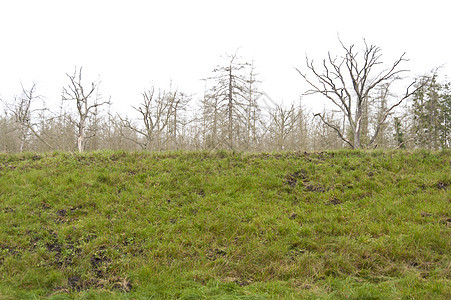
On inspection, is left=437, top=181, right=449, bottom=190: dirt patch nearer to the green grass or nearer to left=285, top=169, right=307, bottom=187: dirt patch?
the green grass

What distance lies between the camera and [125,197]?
297 inches

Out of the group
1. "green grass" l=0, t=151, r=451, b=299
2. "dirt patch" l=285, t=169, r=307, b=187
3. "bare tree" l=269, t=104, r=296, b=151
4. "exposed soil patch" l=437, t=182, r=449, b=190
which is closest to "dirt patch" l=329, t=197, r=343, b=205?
"green grass" l=0, t=151, r=451, b=299

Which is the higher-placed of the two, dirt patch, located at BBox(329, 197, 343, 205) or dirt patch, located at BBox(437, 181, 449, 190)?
dirt patch, located at BBox(437, 181, 449, 190)

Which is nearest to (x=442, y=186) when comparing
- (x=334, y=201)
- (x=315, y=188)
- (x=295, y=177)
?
(x=334, y=201)

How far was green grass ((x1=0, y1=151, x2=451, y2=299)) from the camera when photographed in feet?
14.4

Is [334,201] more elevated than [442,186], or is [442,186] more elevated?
[442,186]

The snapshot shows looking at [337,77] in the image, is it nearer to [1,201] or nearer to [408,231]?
[408,231]

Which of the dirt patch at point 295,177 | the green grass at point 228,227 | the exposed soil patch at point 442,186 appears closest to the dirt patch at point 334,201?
the green grass at point 228,227

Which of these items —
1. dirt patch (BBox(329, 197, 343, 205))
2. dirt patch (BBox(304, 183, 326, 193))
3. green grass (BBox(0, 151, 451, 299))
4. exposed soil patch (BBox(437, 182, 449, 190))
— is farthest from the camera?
dirt patch (BBox(304, 183, 326, 193))

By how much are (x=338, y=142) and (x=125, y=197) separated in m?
31.0

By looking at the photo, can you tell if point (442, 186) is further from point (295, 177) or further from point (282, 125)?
point (282, 125)

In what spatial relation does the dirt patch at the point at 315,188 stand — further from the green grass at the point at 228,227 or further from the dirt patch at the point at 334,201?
the dirt patch at the point at 334,201

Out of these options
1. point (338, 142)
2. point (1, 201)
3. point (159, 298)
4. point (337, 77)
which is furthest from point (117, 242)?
point (338, 142)

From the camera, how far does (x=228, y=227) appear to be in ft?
20.5
